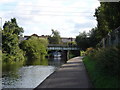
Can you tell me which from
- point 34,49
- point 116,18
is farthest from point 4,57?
point 116,18

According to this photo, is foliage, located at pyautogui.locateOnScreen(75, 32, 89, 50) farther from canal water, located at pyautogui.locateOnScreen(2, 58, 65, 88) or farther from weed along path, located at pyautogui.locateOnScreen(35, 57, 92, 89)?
weed along path, located at pyautogui.locateOnScreen(35, 57, 92, 89)

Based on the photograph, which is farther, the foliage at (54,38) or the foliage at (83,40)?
the foliage at (54,38)

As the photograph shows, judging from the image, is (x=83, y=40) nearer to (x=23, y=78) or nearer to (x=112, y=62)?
(x=23, y=78)

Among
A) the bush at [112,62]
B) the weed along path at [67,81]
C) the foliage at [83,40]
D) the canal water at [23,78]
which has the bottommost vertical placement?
the canal water at [23,78]

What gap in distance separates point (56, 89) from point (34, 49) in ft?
209

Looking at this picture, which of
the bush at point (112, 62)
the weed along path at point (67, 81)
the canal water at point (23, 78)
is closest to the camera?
the bush at point (112, 62)

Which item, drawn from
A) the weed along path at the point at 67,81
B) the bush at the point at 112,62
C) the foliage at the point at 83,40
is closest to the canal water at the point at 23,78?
the weed along path at the point at 67,81

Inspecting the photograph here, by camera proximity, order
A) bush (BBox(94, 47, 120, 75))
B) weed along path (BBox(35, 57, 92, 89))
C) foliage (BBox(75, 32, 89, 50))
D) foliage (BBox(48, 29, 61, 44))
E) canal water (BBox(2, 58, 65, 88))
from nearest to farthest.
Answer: bush (BBox(94, 47, 120, 75)), weed along path (BBox(35, 57, 92, 89)), canal water (BBox(2, 58, 65, 88)), foliage (BBox(75, 32, 89, 50)), foliage (BBox(48, 29, 61, 44))

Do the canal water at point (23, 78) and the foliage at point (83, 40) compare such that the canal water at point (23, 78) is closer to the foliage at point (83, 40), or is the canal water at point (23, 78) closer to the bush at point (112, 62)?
A: the bush at point (112, 62)

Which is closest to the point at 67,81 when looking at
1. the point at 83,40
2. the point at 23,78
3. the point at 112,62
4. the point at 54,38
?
the point at 112,62

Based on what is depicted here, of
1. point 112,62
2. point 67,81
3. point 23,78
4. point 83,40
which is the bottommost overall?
point 23,78

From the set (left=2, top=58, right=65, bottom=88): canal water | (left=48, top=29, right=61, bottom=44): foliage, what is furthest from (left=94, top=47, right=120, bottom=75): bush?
(left=48, top=29, right=61, bottom=44): foliage

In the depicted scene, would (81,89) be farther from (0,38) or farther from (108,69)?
(0,38)

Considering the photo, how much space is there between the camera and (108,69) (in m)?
12.1
